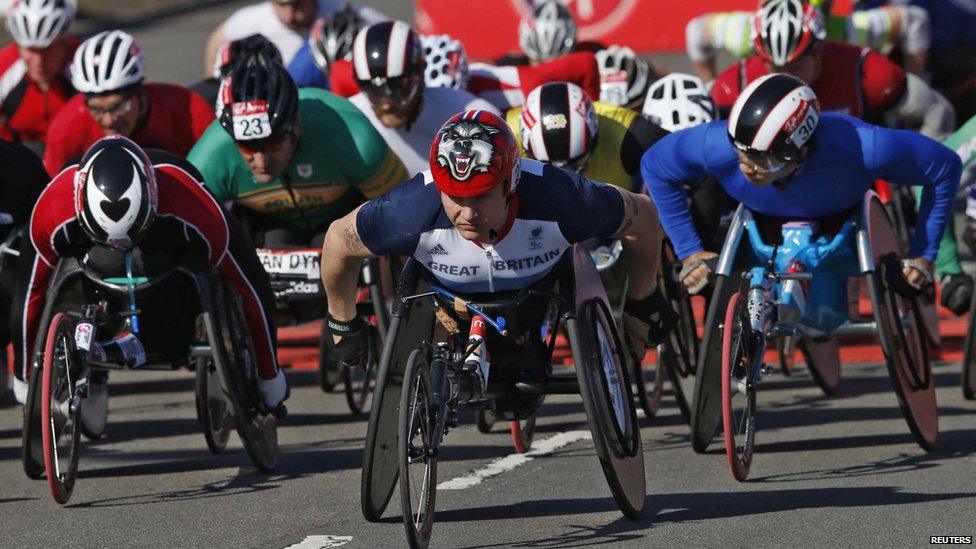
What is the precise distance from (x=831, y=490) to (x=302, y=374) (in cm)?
468

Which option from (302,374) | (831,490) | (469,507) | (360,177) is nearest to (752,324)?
(831,490)

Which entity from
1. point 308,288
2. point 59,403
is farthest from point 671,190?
point 59,403

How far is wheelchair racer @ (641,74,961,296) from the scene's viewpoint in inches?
340

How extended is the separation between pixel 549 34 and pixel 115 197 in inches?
241

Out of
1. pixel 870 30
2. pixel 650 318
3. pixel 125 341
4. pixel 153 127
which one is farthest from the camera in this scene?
pixel 870 30

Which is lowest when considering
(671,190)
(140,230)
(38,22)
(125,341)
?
(125,341)

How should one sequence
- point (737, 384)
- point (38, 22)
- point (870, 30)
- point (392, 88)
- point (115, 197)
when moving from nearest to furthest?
1. point (115, 197)
2. point (737, 384)
3. point (392, 88)
4. point (38, 22)
5. point (870, 30)

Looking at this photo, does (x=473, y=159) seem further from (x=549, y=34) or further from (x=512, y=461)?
(x=549, y=34)

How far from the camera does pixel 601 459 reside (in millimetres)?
7160

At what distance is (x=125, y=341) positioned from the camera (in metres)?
8.53

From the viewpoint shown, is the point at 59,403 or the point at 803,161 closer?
the point at 59,403

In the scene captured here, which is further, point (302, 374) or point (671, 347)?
point (302, 374)

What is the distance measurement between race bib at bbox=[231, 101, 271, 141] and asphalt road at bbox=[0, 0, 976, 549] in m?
1.54

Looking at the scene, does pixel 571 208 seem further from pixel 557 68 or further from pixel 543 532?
pixel 557 68
